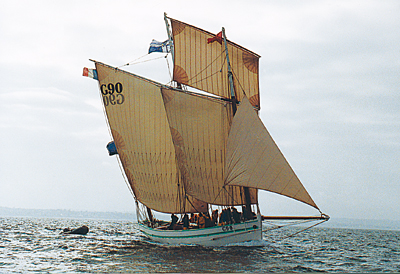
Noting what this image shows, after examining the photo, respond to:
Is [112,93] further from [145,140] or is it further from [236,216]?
[236,216]

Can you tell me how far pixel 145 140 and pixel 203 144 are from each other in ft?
22.5

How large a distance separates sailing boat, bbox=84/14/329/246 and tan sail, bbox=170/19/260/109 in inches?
3.7

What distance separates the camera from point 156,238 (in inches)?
1367

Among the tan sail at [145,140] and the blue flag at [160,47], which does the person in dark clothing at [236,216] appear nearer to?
the tan sail at [145,140]

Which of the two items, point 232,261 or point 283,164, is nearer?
point 232,261

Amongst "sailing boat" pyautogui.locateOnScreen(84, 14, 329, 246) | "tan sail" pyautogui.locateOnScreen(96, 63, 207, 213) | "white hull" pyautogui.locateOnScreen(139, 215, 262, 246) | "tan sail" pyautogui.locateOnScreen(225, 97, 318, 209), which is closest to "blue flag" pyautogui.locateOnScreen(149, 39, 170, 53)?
"sailing boat" pyautogui.locateOnScreen(84, 14, 329, 246)

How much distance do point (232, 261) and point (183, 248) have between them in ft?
24.1

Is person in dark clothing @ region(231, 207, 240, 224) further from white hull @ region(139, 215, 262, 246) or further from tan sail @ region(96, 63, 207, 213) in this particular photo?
tan sail @ region(96, 63, 207, 213)

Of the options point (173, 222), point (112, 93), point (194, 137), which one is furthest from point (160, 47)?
point (173, 222)

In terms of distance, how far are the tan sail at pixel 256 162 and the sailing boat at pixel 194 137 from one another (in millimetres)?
73

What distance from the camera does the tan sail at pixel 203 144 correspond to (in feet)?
105

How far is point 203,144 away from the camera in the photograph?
106 feet

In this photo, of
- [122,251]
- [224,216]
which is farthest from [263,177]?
[122,251]

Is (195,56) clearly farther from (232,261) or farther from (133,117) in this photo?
(232,261)
